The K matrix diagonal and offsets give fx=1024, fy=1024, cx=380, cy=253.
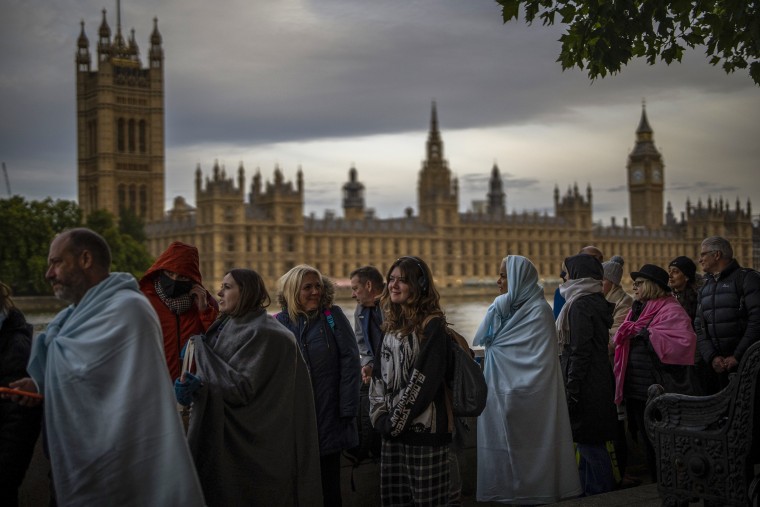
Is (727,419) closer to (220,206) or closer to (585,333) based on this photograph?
(585,333)

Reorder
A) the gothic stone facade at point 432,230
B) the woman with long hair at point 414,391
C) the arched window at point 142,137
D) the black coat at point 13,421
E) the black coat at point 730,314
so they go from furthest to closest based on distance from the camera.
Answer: the arched window at point 142,137, the gothic stone facade at point 432,230, the black coat at point 730,314, the woman with long hair at point 414,391, the black coat at point 13,421

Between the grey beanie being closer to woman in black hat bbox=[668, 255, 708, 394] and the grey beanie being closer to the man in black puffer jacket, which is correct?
woman in black hat bbox=[668, 255, 708, 394]

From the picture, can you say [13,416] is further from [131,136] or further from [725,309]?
[131,136]

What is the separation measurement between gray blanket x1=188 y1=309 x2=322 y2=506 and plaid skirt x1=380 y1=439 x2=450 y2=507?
35 centimetres

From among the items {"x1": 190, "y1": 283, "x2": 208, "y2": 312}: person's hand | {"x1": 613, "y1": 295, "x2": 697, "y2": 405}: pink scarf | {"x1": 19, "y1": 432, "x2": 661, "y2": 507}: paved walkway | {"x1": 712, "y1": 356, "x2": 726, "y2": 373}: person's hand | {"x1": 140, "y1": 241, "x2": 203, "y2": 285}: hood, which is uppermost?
{"x1": 140, "y1": 241, "x2": 203, "y2": 285}: hood

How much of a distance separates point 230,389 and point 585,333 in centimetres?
206

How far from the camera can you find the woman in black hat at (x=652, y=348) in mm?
5324

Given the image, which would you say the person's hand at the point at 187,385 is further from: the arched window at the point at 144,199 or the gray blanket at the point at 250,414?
the arched window at the point at 144,199

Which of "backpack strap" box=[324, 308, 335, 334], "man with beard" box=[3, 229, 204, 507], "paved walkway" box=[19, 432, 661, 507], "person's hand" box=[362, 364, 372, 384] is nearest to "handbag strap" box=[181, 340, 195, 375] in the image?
"man with beard" box=[3, 229, 204, 507]

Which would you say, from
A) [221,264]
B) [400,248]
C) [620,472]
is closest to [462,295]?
[400,248]

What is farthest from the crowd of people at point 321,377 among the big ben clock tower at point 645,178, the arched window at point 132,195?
the big ben clock tower at point 645,178

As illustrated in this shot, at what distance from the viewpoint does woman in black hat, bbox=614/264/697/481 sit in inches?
210

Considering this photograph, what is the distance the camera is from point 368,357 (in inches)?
207

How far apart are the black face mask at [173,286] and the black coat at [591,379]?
1889 millimetres
